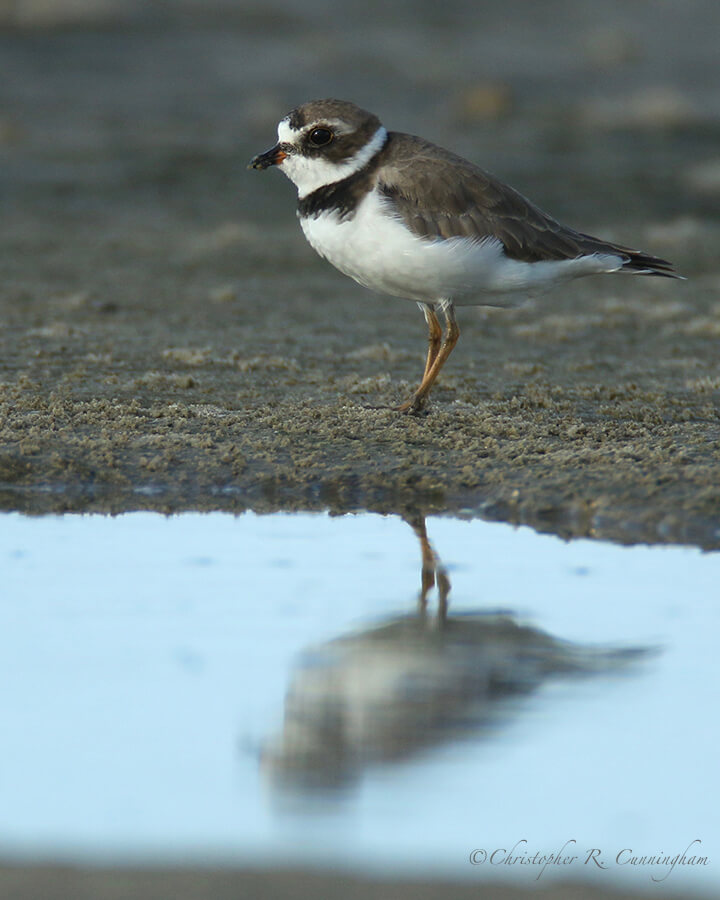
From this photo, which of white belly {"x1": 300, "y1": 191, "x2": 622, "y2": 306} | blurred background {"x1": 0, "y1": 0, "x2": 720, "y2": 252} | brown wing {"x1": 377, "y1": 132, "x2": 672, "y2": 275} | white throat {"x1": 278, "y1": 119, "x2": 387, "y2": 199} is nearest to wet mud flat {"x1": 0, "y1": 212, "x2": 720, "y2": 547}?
white belly {"x1": 300, "y1": 191, "x2": 622, "y2": 306}

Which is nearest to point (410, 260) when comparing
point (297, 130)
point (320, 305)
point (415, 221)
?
point (415, 221)

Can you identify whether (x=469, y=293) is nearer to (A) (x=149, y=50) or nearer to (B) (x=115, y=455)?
(B) (x=115, y=455)

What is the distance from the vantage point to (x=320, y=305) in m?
10.1

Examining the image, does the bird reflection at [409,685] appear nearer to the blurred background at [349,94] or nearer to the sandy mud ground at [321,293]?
the sandy mud ground at [321,293]

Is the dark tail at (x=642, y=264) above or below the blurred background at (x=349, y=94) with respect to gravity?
above

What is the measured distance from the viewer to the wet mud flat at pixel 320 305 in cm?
581

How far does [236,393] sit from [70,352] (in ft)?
4.77

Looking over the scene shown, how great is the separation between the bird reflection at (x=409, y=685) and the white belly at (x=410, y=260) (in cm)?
216

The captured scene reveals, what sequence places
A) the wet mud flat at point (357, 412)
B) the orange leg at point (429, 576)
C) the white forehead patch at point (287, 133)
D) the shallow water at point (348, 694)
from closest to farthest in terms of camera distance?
the shallow water at point (348, 694)
the orange leg at point (429, 576)
the wet mud flat at point (357, 412)
the white forehead patch at point (287, 133)

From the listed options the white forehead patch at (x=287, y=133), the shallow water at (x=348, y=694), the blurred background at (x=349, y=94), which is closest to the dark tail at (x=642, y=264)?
the white forehead patch at (x=287, y=133)

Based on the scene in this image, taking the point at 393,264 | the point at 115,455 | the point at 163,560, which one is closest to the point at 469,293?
the point at 393,264

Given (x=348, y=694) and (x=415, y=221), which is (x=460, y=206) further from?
(x=348, y=694)

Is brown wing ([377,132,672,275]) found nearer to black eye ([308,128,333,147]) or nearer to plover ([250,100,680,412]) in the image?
plover ([250,100,680,412])

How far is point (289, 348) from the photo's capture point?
8.54 m
